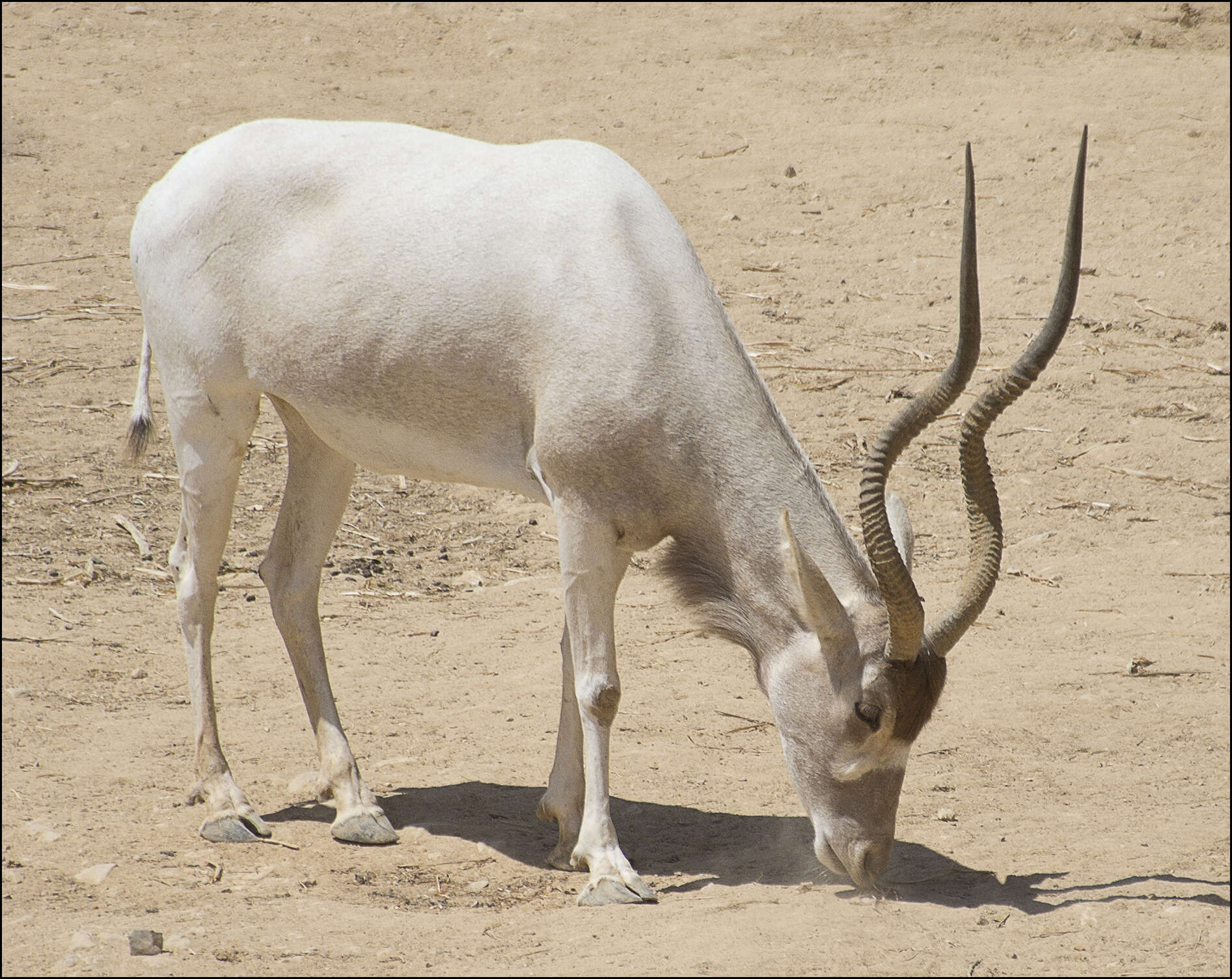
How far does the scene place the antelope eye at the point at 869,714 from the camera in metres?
4.36

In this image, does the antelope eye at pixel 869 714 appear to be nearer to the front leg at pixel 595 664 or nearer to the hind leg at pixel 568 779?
the front leg at pixel 595 664

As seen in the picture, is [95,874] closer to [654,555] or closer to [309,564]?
[309,564]

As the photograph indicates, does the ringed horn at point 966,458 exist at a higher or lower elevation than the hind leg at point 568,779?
higher

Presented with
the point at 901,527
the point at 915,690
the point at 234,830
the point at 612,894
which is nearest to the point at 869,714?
the point at 915,690

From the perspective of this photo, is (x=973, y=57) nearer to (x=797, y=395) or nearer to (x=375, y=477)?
(x=797, y=395)

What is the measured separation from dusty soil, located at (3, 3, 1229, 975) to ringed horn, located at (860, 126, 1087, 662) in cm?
89

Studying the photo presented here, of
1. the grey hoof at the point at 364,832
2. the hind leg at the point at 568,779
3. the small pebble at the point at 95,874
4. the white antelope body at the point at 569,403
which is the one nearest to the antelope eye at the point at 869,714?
the white antelope body at the point at 569,403

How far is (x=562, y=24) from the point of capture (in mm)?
16094

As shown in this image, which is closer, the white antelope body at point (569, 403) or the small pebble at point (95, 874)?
the white antelope body at point (569, 403)

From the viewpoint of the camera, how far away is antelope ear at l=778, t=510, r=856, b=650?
4.22 meters

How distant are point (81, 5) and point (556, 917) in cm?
1432

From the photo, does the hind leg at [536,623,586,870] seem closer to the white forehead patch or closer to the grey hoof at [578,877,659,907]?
the grey hoof at [578,877,659,907]

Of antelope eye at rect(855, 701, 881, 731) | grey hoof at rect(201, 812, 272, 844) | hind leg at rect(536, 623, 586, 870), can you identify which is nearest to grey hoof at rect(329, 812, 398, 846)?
grey hoof at rect(201, 812, 272, 844)

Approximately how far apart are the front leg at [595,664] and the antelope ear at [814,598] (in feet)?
1.89
